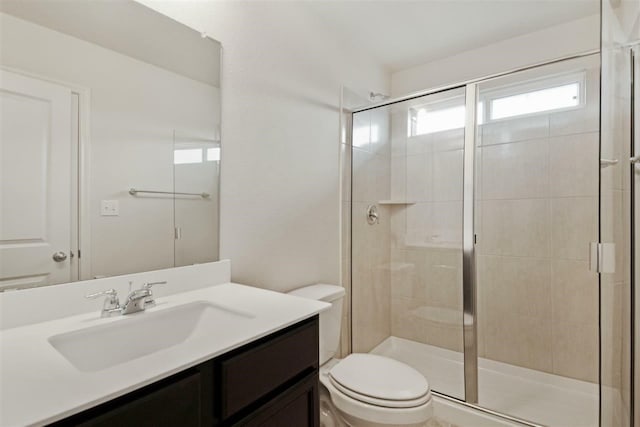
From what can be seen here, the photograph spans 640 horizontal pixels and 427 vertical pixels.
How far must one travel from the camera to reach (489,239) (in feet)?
7.51

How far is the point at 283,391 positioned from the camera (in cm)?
97

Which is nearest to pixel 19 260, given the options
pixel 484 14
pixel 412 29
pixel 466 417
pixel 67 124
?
pixel 67 124

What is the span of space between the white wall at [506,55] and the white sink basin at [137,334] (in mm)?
2442

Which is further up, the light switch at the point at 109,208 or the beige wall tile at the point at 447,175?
the beige wall tile at the point at 447,175

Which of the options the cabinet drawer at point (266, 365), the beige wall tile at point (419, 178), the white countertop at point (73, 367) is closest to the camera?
the white countertop at point (73, 367)

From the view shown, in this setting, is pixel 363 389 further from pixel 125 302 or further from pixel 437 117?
pixel 437 117

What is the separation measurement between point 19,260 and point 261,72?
1.22 metres

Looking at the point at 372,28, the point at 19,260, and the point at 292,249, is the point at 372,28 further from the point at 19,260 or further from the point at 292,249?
the point at 19,260

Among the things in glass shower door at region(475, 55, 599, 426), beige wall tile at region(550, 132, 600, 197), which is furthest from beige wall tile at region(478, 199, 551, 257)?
beige wall tile at region(550, 132, 600, 197)

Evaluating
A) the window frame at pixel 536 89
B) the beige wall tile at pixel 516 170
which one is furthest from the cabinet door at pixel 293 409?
the window frame at pixel 536 89

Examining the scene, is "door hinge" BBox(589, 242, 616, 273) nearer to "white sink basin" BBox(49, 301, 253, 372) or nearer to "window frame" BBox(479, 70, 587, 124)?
"white sink basin" BBox(49, 301, 253, 372)

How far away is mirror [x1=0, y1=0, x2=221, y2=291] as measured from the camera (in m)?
0.91

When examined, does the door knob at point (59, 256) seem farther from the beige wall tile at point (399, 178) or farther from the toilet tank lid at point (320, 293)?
the beige wall tile at point (399, 178)

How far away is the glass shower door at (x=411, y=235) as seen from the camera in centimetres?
215
